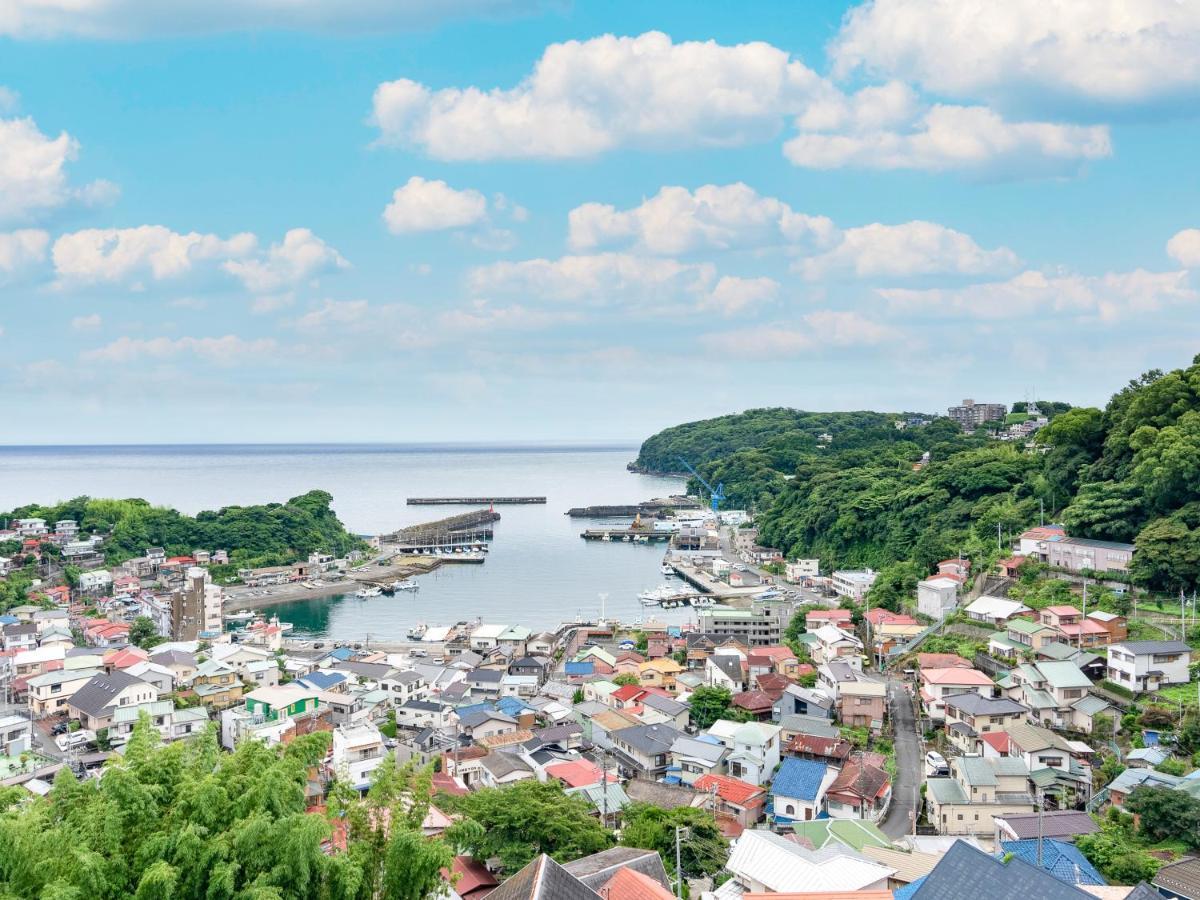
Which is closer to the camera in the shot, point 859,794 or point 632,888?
point 632,888

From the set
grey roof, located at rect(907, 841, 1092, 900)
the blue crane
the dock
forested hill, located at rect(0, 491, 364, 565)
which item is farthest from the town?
the dock

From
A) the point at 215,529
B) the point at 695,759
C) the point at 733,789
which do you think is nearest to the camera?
the point at 733,789

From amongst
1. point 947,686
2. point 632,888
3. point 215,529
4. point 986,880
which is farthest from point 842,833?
point 215,529

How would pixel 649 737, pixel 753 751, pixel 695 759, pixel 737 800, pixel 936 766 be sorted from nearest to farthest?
pixel 737 800 → pixel 936 766 → pixel 753 751 → pixel 695 759 → pixel 649 737

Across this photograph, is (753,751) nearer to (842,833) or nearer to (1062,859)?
(842,833)

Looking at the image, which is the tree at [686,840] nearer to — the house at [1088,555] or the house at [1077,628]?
the house at [1077,628]

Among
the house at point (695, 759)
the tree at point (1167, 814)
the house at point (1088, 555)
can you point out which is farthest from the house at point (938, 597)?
the tree at point (1167, 814)

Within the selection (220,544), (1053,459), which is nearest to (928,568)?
(1053,459)

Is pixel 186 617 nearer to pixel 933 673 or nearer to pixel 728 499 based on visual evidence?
pixel 933 673
